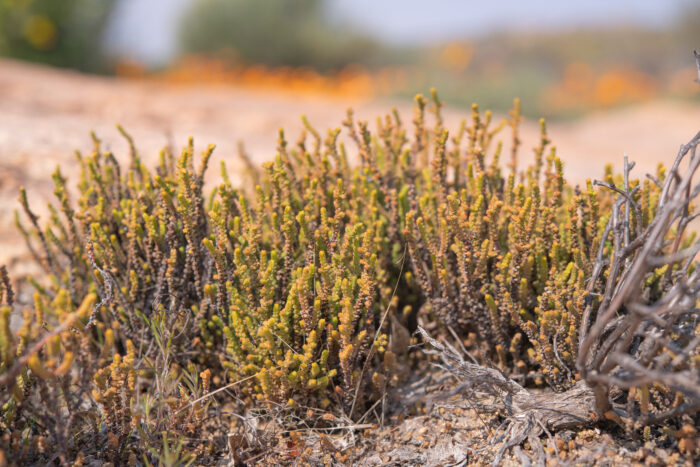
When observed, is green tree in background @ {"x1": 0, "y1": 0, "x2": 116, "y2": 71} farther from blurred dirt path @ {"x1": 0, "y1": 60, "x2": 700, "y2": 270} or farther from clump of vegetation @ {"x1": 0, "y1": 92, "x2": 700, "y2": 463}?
clump of vegetation @ {"x1": 0, "y1": 92, "x2": 700, "y2": 463}

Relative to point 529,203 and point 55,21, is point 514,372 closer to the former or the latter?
point 529,203

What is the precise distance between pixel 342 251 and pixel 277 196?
19.8 inches

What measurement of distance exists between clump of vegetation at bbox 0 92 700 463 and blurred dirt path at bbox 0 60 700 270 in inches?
34.5

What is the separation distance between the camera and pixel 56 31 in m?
10.4

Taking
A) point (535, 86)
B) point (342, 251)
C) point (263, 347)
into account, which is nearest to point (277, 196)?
point (342, 251)

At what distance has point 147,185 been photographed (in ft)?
8.11

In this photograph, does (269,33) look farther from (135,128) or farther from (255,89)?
(135,128)

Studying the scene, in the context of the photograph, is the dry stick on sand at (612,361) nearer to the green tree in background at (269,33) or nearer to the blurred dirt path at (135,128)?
the blurred dirt path at (135,128)

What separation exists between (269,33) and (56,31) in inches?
215

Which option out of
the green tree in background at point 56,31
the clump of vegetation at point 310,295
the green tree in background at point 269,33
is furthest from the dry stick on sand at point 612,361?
the green tree in background at point 269,33

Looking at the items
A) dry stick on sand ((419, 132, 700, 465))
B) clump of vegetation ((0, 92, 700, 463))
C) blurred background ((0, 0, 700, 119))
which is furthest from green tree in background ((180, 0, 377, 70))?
dry stick on sand ((419, 132, 700, 465))

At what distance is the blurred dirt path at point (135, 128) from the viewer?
3.82 meters

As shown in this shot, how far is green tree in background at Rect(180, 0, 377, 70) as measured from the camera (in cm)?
1437

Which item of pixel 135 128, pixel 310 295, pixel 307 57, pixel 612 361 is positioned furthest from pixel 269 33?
pixel 612 361
